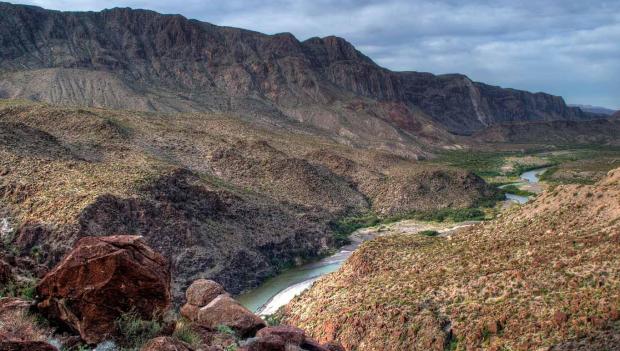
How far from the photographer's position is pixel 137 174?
196 ft

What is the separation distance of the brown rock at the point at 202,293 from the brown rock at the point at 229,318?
78cm

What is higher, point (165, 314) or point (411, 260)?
point (165, 314)

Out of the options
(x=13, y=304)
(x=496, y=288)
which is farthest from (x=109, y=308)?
(x=496, y=288)

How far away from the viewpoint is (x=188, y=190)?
207 feet

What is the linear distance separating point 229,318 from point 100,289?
4.59 metres

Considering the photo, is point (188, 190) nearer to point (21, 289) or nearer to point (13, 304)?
point (21, 289)

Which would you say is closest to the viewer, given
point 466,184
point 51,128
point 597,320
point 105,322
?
point 105,322

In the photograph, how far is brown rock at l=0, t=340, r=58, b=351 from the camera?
34.8 feet

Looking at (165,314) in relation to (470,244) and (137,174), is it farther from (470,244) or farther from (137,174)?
(137,174)

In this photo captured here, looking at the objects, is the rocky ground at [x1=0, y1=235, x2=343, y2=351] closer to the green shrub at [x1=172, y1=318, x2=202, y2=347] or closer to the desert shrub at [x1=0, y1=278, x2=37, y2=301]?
the green shrub at [x1=172, y1=318, x2=202, y2=347]

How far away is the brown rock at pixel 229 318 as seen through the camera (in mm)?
16844

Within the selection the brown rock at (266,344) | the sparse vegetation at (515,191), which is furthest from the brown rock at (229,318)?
the sparse vegetation at (515,191)

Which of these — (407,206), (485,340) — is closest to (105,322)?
(485,340)

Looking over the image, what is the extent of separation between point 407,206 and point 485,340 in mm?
67695
